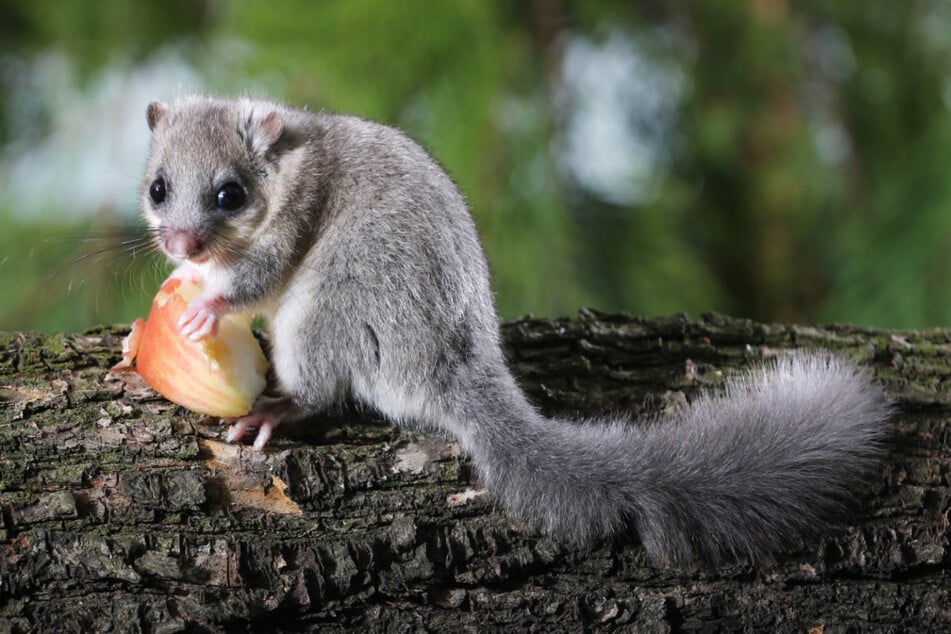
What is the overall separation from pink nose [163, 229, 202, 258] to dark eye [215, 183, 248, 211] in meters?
0.13

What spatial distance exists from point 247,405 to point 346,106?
1864mm

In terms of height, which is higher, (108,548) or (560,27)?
(560,27)

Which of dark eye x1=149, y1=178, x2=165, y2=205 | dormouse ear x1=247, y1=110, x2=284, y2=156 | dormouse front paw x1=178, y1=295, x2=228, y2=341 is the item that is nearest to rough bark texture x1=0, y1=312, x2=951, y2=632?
dormouse front paw x1=178, y1=295, x2=228, y2=341

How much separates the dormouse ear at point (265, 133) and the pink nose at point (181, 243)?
32 centimetres

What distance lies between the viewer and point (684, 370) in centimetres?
269

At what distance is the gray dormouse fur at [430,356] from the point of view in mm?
2154

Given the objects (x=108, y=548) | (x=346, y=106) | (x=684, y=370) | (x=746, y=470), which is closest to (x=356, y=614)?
(x=108, y=548)

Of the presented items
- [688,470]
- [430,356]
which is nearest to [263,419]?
[430,356]

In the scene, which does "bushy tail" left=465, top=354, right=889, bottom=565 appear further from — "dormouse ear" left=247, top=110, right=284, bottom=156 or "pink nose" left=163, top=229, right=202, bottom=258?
"dormouse ear" left=247, top=110, right=284, bottom=156

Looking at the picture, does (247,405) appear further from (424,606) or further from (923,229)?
(923,229)

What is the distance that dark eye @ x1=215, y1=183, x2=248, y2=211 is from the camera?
2543 mm

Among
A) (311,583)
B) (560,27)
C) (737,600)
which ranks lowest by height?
(737,600)

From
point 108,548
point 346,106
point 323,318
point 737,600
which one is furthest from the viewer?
point 346,106

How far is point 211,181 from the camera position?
2543 mm
